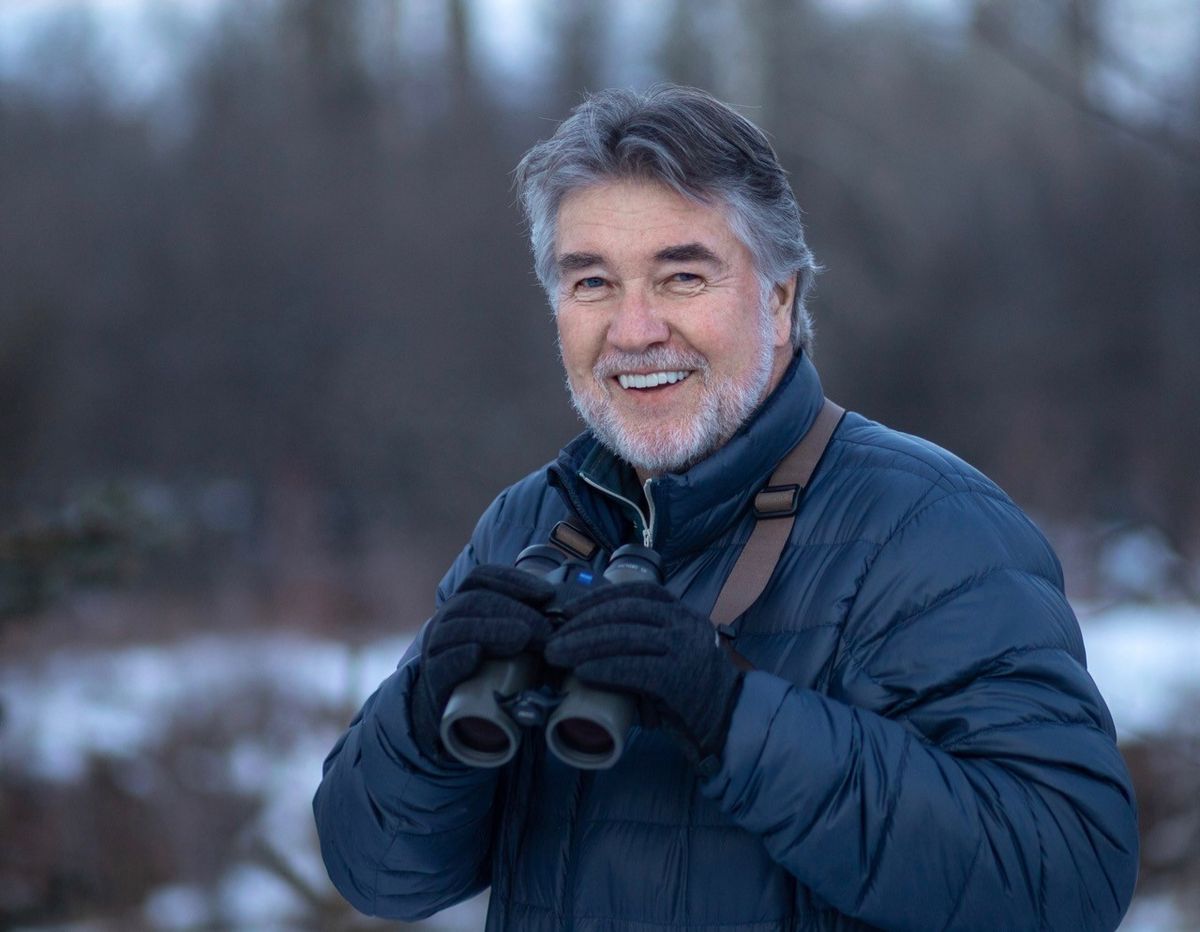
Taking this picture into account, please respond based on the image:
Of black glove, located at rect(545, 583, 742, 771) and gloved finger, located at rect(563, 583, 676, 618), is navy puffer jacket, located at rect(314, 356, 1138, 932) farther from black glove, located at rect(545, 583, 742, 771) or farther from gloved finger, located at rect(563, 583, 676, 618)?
gloved finger, located at rect(563, 583, 676, 618)

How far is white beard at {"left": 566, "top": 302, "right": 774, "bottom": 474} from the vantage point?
7.20 feet

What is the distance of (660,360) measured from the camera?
2217mm

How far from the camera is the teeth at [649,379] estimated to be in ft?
7.30

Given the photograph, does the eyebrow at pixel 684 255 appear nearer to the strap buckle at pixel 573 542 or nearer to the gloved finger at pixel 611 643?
the strap buckle at pixel 573 542

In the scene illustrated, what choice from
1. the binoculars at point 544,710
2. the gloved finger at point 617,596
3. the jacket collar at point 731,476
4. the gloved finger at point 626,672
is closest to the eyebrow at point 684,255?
the jacket collar at point 731,476

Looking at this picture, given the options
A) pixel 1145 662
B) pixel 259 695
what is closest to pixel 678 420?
pixel 259 695

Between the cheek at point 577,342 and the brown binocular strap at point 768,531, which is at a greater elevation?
the cheek at point 577,342

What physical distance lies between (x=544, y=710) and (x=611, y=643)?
0.15 meters

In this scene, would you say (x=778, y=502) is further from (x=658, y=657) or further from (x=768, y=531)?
(x=658, y=657)

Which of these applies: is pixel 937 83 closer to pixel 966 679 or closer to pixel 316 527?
pixel 316 527

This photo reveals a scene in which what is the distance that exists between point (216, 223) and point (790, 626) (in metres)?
11.3

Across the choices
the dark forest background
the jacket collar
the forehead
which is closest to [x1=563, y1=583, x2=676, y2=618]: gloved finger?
the jacket collar

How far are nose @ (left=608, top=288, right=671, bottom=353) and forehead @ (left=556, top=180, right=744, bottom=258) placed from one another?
0.25ft

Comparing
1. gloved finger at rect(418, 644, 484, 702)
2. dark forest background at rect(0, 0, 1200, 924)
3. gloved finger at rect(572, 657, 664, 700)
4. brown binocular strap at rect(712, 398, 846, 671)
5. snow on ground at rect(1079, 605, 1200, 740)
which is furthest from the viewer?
dark forest background at rect(0, 0, 1200, 924)
